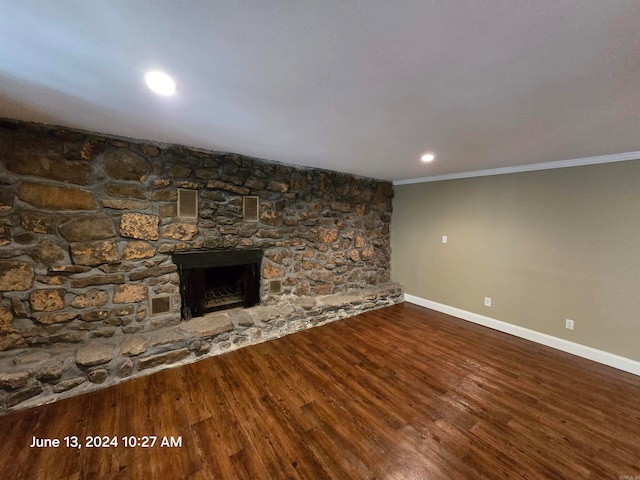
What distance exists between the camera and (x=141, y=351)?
2.08m

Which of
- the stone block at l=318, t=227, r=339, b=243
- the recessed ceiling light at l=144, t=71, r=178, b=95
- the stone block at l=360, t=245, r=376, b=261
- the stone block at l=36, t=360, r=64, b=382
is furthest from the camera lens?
the stone block at l=360, t=245, r=376, b=261

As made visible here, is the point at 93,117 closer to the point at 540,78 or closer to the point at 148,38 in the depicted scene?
the point at 148,38

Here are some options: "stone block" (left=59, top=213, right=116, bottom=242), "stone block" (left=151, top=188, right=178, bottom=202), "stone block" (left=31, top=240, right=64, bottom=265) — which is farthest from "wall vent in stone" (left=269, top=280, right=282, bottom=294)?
"stone block" (left=31, top=240, right=64, bottom=265)

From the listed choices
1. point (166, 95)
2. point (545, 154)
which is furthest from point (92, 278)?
point (545, 154)

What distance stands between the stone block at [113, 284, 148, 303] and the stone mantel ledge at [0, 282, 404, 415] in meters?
0.33

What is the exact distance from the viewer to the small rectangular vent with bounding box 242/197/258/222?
9.18 feet

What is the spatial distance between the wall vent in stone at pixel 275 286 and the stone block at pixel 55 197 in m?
1.84

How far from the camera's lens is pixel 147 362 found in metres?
2.11

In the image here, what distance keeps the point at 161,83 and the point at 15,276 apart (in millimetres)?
1909

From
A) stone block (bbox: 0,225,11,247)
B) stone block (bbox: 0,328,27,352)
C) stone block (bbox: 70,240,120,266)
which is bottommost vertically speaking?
stone block (bbox: 0,328,27,352)

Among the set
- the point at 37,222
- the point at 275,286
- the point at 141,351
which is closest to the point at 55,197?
the point at 37,222

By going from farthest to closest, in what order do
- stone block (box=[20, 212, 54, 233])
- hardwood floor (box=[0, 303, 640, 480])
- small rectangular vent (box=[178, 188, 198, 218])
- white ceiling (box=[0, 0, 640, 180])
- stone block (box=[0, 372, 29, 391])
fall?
small rectangular vent (box=[178, 188, 198, 218]) → stone block (box=[20, 212, 54, 233]) → stone block (box=[0, 372, 29, 391]) → hardwood floor (box=[0, 303, 640, 480]) → white ceiling (box=[0, 0, 640, 180])

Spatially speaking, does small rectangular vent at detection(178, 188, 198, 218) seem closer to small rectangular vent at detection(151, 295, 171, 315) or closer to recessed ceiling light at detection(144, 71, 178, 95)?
small rectangular vent at detection(151, 295, 171, 315)

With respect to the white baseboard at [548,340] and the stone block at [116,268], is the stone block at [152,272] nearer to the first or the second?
the stone block at [116,268]
